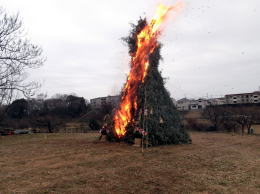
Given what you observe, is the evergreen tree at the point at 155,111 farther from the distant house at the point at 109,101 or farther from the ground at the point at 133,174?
the ground at the point at 133,174

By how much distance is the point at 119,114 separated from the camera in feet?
50.9

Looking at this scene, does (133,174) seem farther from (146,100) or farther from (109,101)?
(109,101)

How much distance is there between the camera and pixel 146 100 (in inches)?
566

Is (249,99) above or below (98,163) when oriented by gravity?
above

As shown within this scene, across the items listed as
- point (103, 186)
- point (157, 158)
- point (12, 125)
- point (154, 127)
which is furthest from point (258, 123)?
point (12, 125)

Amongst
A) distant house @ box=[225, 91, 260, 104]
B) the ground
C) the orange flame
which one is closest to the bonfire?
the orange flame

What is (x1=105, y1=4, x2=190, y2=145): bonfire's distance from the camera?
45.9ft

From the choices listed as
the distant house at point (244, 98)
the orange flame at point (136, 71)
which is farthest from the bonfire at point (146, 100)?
the distant house at point (244, 98)

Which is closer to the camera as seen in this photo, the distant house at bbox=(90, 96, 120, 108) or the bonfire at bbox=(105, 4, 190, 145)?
the bonfire at bbox=(105, 4, 190, 145)

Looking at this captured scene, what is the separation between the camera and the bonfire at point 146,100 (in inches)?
551

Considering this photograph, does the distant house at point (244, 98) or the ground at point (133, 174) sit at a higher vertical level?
the distant house at point (244, 98)

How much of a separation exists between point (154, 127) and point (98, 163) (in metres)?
5.52

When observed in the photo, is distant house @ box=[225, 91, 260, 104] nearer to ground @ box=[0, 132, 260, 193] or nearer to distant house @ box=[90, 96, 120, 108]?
distant house @ box=[90, 96, 120, 108]

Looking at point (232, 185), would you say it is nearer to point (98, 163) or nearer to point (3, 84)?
point (98, 163)
